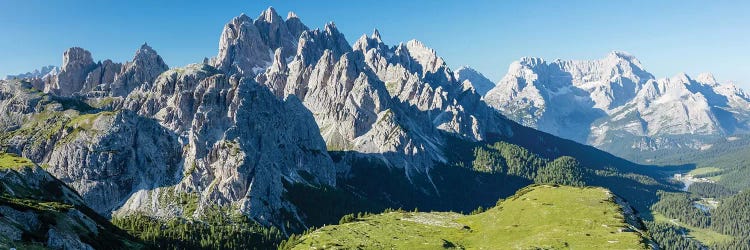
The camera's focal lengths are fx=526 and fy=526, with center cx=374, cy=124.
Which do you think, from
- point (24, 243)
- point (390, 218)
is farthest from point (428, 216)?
point (24, 243)

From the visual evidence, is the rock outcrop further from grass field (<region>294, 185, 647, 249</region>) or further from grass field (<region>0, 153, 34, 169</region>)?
grass field (<region>294, 185, 647, 249</region>)

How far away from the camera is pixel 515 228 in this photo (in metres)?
145

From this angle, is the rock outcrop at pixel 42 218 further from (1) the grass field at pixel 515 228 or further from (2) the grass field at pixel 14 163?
(1) the grass field at pixel 515 228

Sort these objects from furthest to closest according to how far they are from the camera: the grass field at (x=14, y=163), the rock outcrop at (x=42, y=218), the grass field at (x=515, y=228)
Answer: the grass field at (x=14, y=163) < the grass field at (x=515, y=228) < the rock outcrop at (x=42, y=218)

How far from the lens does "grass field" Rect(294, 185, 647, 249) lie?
418ft

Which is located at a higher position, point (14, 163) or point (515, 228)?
point (14, 163)

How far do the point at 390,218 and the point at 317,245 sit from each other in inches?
1537

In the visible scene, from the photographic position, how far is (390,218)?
17612 centimetres

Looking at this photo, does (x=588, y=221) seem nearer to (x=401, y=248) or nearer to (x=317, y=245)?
(x=401, y=248)

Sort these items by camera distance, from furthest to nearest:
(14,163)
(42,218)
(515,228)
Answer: (14,163) → (515,228) → (42,218)

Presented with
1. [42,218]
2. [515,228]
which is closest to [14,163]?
[42,218]

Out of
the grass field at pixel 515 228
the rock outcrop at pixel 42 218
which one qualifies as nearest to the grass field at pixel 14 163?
the rock outcrop at pixel 42 218

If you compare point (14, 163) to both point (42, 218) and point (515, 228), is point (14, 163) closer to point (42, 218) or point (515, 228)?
point (42, 218)

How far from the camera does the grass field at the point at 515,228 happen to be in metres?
127
